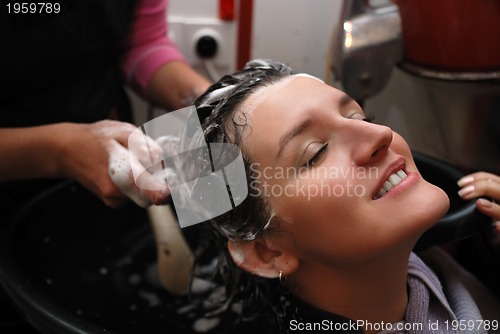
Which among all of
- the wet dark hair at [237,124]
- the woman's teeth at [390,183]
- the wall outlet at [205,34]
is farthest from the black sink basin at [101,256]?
the wall outlet at [205,34]

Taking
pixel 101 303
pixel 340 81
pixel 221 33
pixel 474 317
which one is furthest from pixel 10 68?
pixel 474 317

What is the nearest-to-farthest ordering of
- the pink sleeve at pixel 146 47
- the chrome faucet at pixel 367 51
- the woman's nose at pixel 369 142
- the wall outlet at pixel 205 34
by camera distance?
1. the woman's nose at pixel 369 142
2. the chrome faucet at pixel 367 51
3. the pink sleeve at pixel 146 47
4. the wall outlet at pixel 205 34

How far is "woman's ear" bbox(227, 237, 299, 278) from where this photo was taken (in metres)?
0.66

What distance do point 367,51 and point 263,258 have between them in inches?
16.4

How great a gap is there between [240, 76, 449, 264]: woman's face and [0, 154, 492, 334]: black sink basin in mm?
143

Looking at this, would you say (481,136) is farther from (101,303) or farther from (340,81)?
(101,303)

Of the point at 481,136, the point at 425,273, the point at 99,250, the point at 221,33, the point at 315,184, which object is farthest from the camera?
the point at 221,33

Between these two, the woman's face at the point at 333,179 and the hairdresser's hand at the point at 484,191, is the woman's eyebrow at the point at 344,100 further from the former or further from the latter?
the hairdresser's hand at the point at 484,191

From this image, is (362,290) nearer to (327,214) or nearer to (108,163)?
(327,214)

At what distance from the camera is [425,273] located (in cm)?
73

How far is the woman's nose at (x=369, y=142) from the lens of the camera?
574 millimetres

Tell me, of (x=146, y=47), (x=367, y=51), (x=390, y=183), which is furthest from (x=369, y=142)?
(x=146, y=47)

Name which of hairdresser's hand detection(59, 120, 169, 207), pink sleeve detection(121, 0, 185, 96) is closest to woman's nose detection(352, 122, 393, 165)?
hairdresser's hand detection(59, 120, 169, 207)

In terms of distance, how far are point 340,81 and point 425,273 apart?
1.12ft
